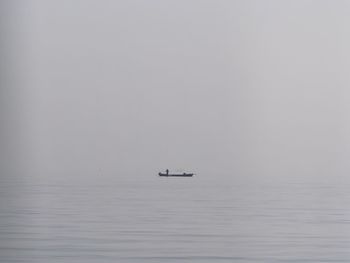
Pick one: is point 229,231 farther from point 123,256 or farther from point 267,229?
point 123,256

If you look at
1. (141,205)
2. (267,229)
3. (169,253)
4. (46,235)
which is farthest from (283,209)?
(169,253)

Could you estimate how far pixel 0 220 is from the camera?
67.1 m

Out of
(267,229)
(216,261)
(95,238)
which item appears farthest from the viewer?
(267,229)

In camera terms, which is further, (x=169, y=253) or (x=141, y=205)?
(x=141, y=205)

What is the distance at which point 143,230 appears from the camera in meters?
60.4

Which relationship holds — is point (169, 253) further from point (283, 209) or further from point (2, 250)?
point (283, 209)

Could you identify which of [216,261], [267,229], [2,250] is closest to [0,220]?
[267,229]

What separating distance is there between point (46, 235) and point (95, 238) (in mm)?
2794

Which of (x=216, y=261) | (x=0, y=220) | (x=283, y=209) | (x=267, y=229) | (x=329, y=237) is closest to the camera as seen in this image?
(x=216, y=261)

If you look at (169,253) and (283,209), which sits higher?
(169,253)

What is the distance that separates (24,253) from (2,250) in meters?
1.31

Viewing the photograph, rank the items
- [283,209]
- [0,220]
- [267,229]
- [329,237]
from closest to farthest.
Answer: [329,237], [267,229], [0,220], [283,209]

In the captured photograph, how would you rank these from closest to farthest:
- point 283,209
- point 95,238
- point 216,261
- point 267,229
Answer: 1. point 216,261
2. point 95,238
3. point 267,229
4. point 283,209

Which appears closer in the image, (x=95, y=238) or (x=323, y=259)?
(x=323, y=259)
